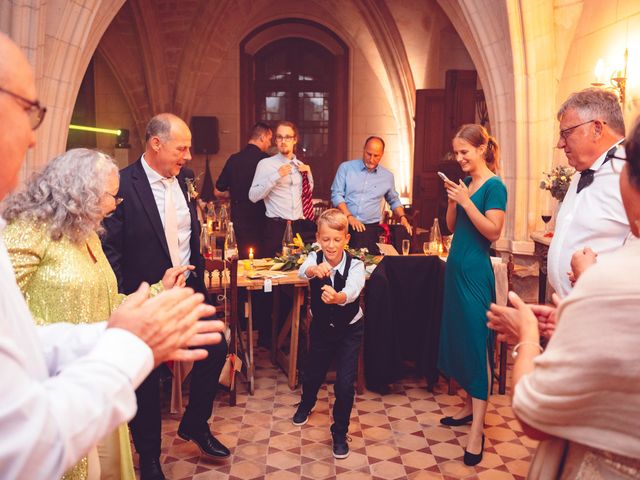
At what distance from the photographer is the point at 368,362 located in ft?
14.4

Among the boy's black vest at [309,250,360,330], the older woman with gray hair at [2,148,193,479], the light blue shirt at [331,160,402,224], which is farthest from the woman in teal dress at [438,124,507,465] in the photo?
the light blue shirt at [331,160,402,224]

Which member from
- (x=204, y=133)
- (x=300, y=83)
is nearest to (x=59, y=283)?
(x=204, y=133)

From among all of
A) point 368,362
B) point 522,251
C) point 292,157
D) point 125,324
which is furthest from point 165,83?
point 125,324

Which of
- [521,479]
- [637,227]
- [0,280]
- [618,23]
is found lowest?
[521,479]

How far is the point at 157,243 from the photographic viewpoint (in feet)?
10.4

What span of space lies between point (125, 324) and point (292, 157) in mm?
4629

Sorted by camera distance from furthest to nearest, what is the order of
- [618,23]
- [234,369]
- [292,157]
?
1. [292,157]
2. [618,23]
3. [234,369]

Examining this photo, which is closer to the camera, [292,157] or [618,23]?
[618,23]

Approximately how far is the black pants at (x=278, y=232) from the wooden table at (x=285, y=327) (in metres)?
0.88

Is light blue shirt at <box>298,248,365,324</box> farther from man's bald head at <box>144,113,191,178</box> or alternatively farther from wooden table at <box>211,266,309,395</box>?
man's bald head at <box>144,113,191,178</box>

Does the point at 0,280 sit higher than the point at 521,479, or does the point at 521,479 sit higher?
the point at 0,280

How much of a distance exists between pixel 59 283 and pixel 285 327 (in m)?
2.65

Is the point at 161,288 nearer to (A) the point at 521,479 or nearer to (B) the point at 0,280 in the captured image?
(B) the point at 0,280

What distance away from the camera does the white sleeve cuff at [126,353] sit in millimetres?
1167
